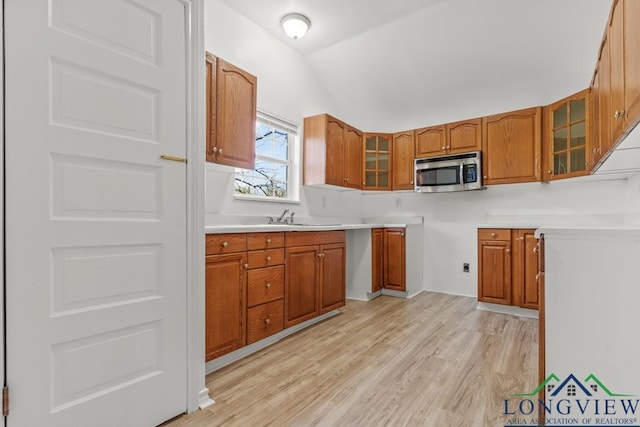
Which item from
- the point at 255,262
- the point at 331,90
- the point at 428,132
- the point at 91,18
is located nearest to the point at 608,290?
the point at 255,262

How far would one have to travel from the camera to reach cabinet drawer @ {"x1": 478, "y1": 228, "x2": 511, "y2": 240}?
336 cm

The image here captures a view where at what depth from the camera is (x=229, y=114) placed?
2.55 m

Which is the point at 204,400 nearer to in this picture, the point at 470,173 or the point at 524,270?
the point at 524,270

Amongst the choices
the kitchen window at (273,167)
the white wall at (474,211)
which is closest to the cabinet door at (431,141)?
the white wall at (474,211)

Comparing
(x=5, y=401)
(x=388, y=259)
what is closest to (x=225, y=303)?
(x=5, y=401)

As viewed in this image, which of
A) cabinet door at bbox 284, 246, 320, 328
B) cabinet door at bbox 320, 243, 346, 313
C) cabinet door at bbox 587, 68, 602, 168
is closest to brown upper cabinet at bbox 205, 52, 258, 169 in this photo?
cabinet door at bbox 284, 246, 320, 328

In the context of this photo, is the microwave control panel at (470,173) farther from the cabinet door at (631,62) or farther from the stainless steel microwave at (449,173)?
the cabinet door at (631,62)

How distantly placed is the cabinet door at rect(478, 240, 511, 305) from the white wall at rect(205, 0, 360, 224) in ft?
6.06

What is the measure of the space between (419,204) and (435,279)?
101 cm

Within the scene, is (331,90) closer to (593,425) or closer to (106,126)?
(106,126)

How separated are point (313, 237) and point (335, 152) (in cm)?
140

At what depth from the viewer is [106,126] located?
4.66 feet

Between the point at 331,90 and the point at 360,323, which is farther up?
the point at 331,90

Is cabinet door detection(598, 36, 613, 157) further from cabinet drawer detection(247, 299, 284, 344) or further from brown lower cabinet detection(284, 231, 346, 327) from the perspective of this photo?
cabinet drawer detection(247, 299, 284, 344)
